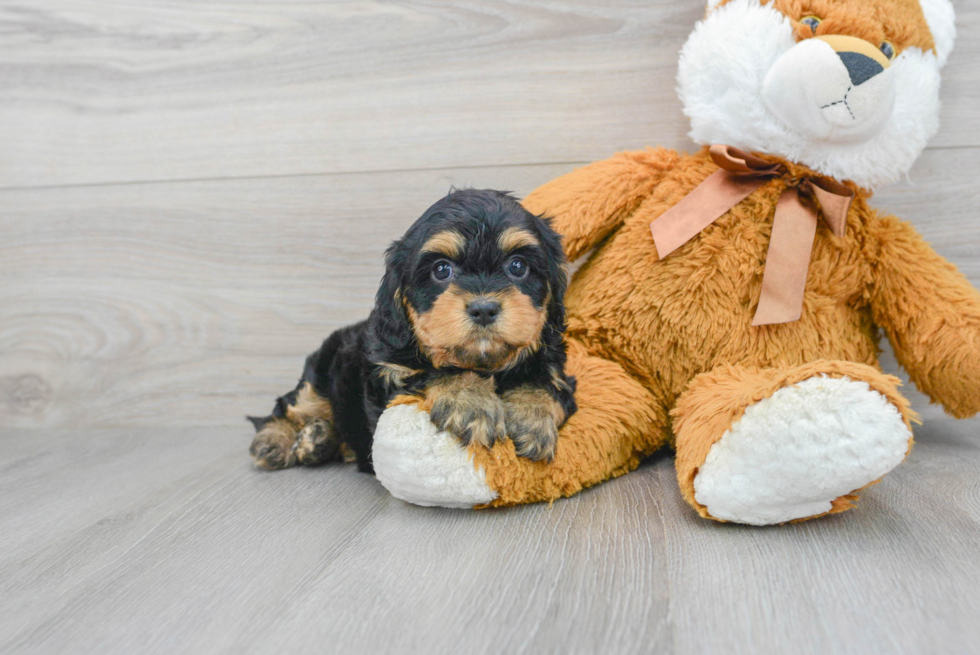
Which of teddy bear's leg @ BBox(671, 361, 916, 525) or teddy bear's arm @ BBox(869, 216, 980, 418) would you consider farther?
teddy bear's arm @ BBox(869, 216, 980, 418)

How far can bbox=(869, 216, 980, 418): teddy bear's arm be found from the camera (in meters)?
1.60

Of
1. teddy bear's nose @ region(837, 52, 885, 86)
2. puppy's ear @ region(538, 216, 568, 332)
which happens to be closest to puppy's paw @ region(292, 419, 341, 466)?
puppy's ear @ region(538, 216, 568, 332)

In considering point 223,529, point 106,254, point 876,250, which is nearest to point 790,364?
point 876,250

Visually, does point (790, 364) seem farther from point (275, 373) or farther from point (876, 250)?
point (275, 373)

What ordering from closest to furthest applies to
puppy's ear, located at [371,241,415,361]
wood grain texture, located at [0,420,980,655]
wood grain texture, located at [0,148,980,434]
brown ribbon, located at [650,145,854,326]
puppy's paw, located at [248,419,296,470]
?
wood grain texture, located at [0,420,980,655], puppy's ear, located at [371,241,415,361], brown ribbon, located at [650,145,854,326], puppy's paw, located at [248,419,296,470], wood grain texture, located at [0,148,980,434]

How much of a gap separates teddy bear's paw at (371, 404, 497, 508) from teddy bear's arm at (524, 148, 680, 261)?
65 cm

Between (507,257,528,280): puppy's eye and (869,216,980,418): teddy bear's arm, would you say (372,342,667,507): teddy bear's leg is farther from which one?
(869,216,980,418): teddy bear's arm

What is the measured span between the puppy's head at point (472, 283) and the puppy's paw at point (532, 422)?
80 mm

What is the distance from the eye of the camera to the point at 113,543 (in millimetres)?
1411

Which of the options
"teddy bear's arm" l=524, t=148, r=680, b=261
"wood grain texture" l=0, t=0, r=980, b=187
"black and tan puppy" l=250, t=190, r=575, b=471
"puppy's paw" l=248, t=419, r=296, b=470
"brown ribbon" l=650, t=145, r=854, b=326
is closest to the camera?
"black and tan puppy" l=250, t=190, r=575, b=471

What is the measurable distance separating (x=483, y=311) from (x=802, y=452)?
632 mm

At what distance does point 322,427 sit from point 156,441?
72 centimetres

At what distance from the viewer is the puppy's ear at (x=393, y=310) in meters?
1.45

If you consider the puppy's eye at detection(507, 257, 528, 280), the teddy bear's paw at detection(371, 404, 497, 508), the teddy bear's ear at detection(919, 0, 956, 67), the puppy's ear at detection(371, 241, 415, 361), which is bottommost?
the teddy bear's paw at detection(371, 404, 497, 508)
